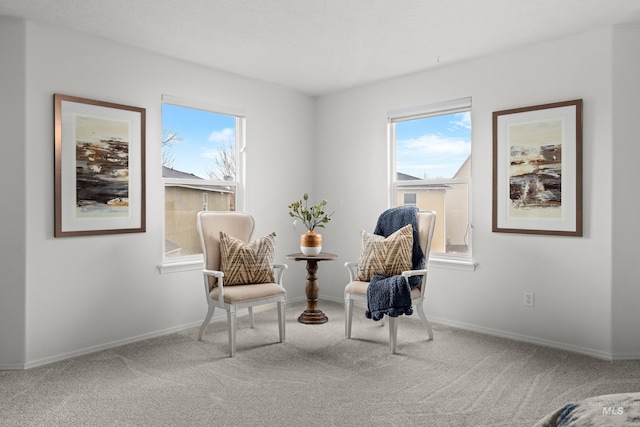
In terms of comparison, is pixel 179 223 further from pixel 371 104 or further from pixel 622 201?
pixel 622 201

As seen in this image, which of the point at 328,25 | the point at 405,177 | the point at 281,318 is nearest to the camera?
the point at 328,25

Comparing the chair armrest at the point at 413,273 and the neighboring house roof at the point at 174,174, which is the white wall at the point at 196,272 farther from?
the chair armrest at the point at 413,273

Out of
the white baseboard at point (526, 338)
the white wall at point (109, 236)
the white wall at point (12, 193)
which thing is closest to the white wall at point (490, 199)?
the white baseboard at point (526, 338)

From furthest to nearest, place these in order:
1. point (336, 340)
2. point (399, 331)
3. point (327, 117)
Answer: point (327, 117)
point (399, 331)
point (336, 340)

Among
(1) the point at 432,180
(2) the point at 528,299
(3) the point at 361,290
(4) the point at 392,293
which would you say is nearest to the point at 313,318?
(3) the point at 361,290

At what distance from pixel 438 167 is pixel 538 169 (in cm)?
98

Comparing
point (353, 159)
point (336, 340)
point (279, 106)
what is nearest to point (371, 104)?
point (353, 159)

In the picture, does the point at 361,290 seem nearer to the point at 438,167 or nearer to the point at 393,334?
the point at 393,334

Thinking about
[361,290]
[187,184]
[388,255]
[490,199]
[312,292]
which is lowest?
[312,292]

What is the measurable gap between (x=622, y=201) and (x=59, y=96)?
4.18 metres

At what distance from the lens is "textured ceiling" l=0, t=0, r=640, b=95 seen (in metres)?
2.95

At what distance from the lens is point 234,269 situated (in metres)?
3.68

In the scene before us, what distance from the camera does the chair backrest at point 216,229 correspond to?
3732 mm

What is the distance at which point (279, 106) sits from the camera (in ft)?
16.4
